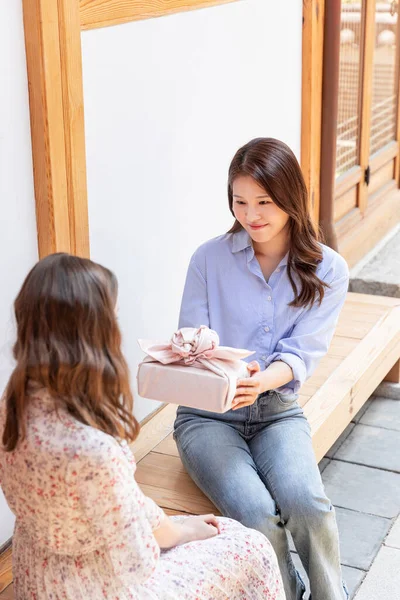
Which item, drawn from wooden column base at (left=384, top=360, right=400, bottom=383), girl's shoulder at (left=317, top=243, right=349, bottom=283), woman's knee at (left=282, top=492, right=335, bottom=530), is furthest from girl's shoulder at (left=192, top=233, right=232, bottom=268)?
wooden column base at (left=384, top=360, right=400, bottom=383)

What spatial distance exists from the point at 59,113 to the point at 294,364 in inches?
35.5

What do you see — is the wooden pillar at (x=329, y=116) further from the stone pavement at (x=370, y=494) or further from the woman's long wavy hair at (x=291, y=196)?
the woman's long wavy hair at (x=291, y=196)

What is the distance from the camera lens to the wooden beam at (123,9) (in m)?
2.43

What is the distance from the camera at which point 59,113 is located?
2289 mm

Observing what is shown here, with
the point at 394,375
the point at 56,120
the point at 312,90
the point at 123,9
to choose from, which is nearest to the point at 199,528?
the point at 56,120

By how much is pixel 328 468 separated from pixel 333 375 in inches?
14.0

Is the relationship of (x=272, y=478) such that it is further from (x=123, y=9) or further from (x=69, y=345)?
(x=123, y=9)

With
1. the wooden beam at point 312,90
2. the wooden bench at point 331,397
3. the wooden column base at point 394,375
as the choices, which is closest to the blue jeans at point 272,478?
the wooden bench at point 331,397

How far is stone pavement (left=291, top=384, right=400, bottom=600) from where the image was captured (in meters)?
2.75

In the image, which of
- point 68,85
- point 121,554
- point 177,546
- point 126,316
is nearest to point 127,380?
point 121,554

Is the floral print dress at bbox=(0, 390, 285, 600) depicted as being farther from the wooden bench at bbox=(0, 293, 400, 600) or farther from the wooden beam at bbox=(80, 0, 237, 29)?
the wooden beam at bbox=(80, 0, 237, 29)

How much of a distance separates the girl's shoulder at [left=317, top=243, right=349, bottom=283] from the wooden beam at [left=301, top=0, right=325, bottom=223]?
5.41 ft

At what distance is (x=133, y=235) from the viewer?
2830 mm

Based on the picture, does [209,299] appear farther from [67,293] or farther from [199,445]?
[67,293]
